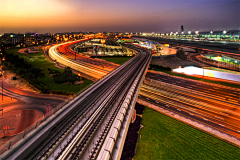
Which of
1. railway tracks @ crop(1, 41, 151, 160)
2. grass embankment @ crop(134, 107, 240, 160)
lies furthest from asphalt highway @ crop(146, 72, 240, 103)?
railway tracks @ crop(1, 41, 151, 160)

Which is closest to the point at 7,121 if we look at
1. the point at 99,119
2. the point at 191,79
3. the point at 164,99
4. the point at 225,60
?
the point at 99,119

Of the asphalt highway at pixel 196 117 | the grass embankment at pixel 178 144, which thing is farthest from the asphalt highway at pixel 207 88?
the grass embankment at pixel 178 144

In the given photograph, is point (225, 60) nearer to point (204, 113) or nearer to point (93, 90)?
point (204, 113)

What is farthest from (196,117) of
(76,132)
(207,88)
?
(76,132)

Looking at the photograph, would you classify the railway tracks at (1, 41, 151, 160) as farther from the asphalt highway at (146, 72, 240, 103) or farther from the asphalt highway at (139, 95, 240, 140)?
the asphalt highway at (146, 72, 240, 103)

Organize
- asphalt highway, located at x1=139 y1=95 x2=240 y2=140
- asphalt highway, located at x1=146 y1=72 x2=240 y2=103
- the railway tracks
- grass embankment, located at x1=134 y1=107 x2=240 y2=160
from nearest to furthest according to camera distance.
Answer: the railway tracks → grass embankment, located at x1=134 y1=107 x2=240 y2=160 → asphalt highway, located at x1=139 y1=95 x2=240 y2=140 → asphalt highway, located at x1=146 y1=72 x2=240 y2=103

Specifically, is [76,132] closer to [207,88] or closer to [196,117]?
[196,117]

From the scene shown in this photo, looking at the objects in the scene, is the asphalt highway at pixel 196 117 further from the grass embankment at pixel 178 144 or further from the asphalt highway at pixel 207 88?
the asphalt highway at pixel 207 88

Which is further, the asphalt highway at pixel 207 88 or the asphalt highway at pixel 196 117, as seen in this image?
the asphalt highway at pixel 207 88

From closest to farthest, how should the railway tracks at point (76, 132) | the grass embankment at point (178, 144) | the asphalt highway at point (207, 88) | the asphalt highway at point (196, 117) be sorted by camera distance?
the railway tracks at point (76, 132) → the grass embankment at point (178, 144) → the asphalt highway at point (196, 117) → the asphalt highway at point (207, 88)
